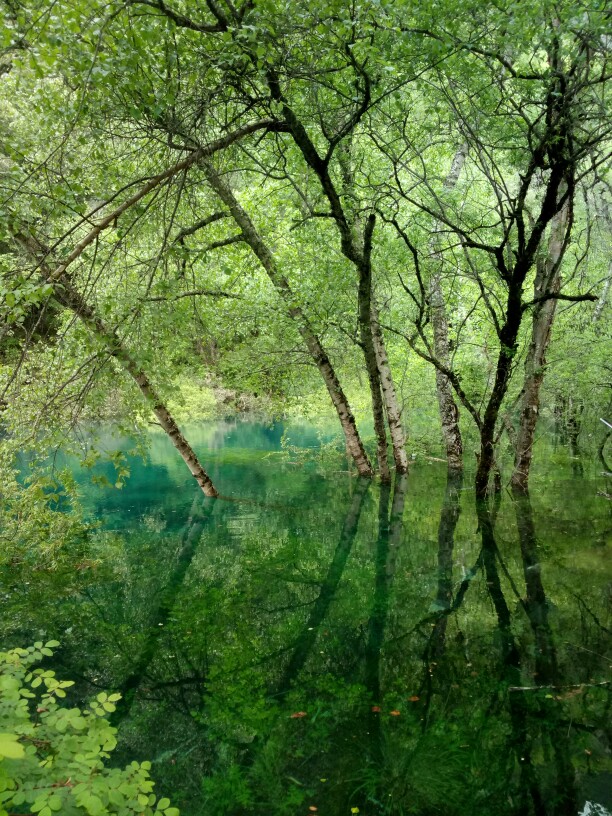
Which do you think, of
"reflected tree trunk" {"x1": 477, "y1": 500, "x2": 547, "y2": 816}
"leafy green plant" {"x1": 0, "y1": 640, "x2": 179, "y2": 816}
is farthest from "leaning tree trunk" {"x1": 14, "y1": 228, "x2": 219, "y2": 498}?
"reflected tree trunk" {"x1": 477, "y1": 500, "x2": 547, "y2": 816}

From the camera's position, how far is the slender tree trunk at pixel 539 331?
394 inches

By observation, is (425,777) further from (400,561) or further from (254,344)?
(254,344)

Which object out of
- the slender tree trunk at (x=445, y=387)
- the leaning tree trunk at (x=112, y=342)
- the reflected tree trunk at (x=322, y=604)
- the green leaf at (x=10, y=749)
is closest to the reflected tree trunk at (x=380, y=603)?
the reflected tree trunk at (x=322, y=604)

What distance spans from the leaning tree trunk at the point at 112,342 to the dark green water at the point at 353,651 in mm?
1714

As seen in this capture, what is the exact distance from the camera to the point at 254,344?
14.1m

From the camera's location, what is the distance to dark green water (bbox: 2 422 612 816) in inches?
172

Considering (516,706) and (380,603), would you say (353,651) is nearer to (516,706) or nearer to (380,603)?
(380,603)

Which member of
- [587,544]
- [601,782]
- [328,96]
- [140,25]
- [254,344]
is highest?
[328,96]

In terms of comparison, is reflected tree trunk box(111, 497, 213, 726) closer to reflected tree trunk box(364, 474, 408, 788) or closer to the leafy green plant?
reflected tree trunk box(364, 474, 408, 788)

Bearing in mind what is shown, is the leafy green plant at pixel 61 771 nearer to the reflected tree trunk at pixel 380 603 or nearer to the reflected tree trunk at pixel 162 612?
the reflected tree trunk at pixel 380 603

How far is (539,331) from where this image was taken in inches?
430

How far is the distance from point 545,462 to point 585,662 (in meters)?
13.1

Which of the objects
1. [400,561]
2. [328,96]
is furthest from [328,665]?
[328,96]

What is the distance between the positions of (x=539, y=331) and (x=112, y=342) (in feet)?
27.6
